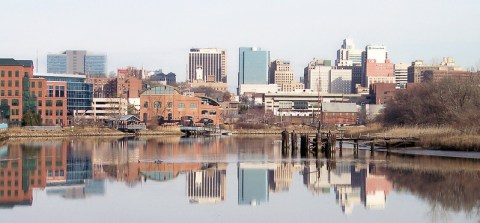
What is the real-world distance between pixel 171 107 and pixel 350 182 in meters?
97.2

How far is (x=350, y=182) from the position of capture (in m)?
40.0

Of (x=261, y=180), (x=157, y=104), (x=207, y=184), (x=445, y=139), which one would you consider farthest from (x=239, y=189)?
(x=157, y=104)

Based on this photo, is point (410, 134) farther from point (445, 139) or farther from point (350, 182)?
point (350, 182)

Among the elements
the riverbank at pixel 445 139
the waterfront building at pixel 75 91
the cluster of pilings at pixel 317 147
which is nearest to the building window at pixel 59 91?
the waterfront building at pixel 75 91

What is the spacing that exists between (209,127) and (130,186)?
91.1 m

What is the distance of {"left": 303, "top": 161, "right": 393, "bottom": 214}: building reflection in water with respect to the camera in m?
32.9

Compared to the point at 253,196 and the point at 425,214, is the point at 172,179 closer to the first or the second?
the point at 253,196

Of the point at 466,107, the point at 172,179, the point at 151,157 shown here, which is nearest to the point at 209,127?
the point at 466,107

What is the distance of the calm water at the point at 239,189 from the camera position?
28.9 metres

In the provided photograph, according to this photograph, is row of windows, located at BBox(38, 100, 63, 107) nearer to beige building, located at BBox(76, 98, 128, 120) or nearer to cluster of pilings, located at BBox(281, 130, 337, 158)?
beige building, located at BBox(76, 98, 128, 120)

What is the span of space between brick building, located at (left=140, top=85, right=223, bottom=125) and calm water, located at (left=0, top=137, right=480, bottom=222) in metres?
78.4

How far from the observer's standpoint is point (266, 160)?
55.1 m

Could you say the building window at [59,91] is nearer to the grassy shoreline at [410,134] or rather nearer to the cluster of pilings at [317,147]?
the grassy shoreline at [410,134]

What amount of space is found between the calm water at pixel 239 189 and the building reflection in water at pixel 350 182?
5 centimetres
